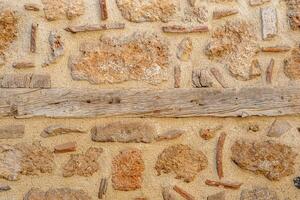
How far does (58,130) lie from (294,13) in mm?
1516

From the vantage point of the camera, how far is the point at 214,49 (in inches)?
116

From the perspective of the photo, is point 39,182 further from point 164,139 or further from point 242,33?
point 242,33

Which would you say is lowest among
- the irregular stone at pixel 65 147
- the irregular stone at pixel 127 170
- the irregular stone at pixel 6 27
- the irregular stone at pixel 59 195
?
the irregular stone at pixel 59 195

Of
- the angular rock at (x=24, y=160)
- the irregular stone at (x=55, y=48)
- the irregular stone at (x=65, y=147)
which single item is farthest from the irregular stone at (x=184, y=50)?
the angular rock at (x=24, y=160)

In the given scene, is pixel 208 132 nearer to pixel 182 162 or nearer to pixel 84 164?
pixel 182 162

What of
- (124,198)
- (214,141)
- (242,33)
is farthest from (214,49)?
(124,198)

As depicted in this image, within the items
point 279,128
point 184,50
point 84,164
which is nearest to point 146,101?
point 184,50

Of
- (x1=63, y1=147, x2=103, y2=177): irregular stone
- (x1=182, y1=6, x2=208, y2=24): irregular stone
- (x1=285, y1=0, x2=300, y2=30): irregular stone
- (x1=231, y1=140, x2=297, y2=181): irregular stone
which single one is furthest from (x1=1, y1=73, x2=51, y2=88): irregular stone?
(x1=285, y1=0, x2=300, y2=30): irregular stone

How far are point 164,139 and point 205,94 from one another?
35cm

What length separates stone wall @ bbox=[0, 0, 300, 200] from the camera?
2.92 m

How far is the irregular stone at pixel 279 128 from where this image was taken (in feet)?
9.69

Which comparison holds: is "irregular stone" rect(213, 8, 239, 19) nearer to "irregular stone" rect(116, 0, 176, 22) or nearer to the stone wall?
the stone wall

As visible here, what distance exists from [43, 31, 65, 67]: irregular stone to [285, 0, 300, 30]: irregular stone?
133 cm

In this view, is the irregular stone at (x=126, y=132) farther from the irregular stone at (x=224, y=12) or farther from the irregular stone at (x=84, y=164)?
the irregular stone at (x=224, y=12)
